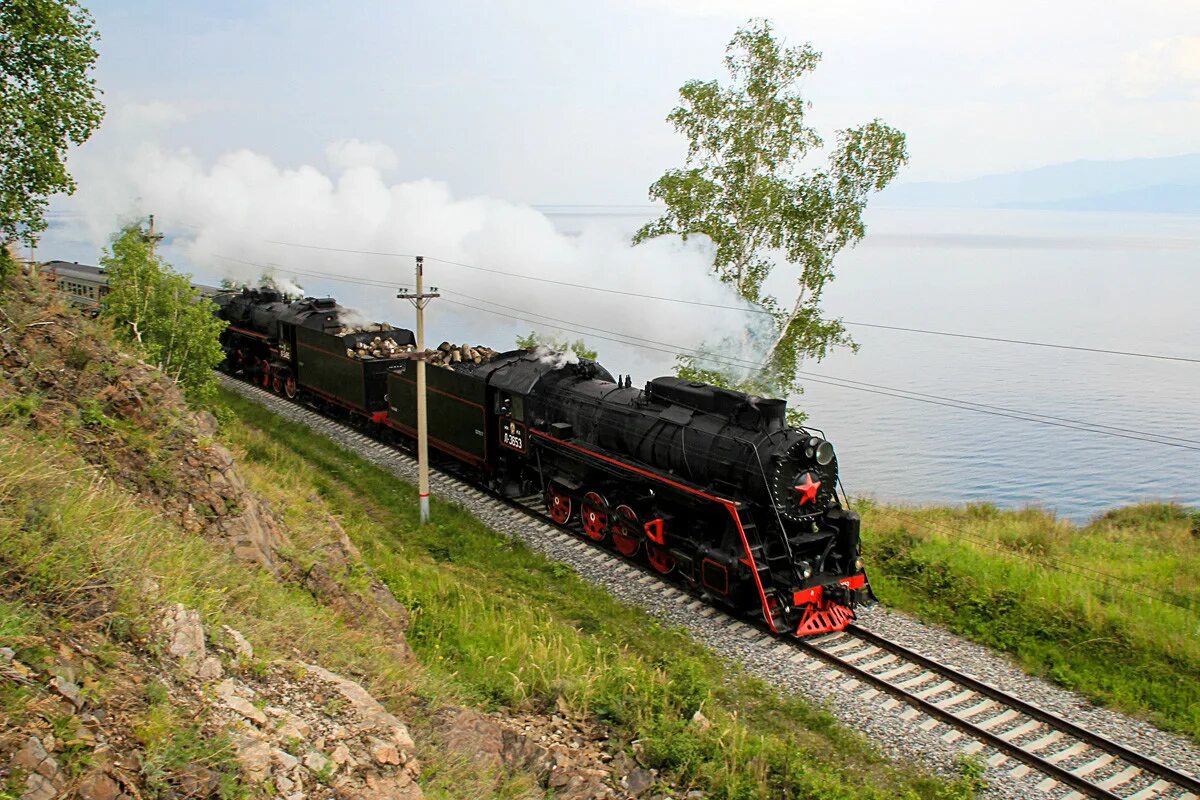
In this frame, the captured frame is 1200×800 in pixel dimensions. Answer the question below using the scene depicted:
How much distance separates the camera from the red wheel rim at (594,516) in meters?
14.4

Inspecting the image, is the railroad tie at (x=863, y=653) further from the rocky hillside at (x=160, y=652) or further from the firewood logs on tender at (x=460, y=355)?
the firewood logs on tender at (x=460, y=355)

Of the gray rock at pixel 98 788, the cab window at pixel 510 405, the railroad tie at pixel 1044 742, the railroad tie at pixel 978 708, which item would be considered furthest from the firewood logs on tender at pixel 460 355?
the gray rock at pixel 98 788

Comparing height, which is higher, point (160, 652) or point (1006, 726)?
point (160, 652)

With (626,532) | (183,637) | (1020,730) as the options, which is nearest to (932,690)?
(1020,730)

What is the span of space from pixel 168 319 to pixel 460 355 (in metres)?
6.13

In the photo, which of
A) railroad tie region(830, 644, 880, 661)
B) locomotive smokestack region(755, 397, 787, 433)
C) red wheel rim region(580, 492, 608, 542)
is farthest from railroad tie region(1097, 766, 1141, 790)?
red wheel rim region(580, 492, 608, 542)

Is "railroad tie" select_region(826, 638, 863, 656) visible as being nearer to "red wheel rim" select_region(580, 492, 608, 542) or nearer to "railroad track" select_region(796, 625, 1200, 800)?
"railroad track" select_region(796, 625, 1200, 800)

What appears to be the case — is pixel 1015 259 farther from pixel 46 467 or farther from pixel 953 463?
pixel 46 467

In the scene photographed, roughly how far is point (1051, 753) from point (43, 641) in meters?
9.34

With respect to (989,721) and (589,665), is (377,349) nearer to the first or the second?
(589,665)

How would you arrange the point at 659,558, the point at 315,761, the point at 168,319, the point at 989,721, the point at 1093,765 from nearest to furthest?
the point at 315,761 → the point at 1093,765 → the point at 989,721 → the point at 659,558 → the point at 168,319

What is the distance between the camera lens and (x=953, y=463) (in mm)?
33562

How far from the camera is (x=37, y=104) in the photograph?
34.2 ft

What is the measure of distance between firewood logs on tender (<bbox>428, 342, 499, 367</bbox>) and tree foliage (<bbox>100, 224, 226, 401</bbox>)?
192 inches
